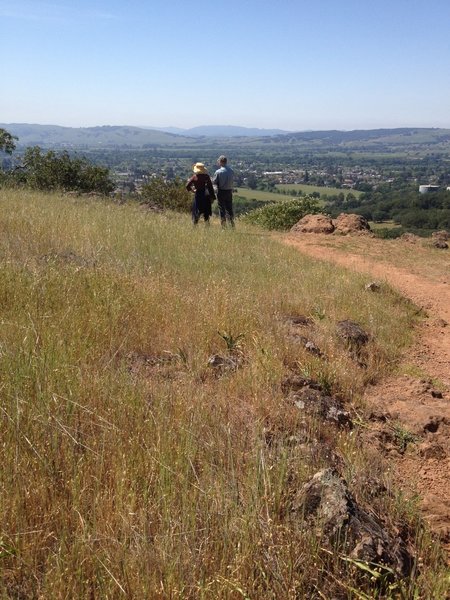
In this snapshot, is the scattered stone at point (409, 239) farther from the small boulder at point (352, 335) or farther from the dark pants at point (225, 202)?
the small boulder at point (352, 335)

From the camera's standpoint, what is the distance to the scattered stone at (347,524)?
2.08m

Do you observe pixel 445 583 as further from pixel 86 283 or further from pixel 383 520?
pixel 86 283

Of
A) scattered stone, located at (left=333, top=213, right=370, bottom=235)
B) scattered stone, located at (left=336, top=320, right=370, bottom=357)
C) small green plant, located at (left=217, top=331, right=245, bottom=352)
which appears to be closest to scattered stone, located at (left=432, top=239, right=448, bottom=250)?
scattered stone, located at (left=333, top=213, right=370, bottom=235)

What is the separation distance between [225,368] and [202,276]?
258 centimetres

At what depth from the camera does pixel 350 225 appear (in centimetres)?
1382

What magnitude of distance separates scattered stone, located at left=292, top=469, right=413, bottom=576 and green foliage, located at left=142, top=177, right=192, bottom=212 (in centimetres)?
2025

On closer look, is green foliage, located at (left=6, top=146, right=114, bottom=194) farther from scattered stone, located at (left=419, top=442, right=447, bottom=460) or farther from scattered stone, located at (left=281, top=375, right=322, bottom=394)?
scattered stone, located at (left=419, top=442, right=447, bottom=460)

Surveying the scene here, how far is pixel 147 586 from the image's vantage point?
1795 mm

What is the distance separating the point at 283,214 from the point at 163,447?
53.6 feet

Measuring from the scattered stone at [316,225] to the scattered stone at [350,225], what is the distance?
0.22m

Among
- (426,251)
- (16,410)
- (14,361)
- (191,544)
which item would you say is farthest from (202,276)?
(426,251)

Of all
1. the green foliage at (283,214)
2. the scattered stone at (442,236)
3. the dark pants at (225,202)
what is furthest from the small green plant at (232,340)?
the green foliage at (283,214)

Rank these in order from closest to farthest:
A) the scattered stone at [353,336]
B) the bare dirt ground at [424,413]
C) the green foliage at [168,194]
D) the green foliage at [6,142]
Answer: the bare dirt ground at [424,413] → the scattered stone at [353,336] → the green foliage at [168,194] → the green foliage at [6,142]

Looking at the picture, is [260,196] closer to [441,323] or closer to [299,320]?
[441,323]
